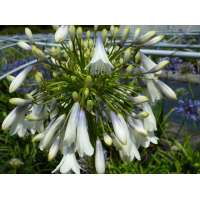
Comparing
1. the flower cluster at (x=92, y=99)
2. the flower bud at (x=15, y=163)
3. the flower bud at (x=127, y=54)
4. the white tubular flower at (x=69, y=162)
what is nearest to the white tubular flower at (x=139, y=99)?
the flower cluster at (x=92, y=99)

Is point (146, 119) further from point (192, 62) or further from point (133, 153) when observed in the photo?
point (192, 62)

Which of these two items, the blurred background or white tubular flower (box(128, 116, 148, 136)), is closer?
white tubular flower (box(128, 116, 148, 136))

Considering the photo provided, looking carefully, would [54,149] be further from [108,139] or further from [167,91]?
[167,91]

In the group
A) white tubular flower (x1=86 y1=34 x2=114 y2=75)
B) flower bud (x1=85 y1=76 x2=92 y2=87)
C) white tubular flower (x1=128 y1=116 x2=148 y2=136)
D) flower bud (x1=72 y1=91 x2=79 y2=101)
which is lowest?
white tubular flower (x1=128 y1=116 x2=148 y2=136)

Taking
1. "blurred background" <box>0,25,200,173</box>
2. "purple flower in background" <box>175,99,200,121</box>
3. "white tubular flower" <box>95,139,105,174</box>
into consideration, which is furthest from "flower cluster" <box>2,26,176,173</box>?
"purple flower in background" <box>175,99,200,121</box>

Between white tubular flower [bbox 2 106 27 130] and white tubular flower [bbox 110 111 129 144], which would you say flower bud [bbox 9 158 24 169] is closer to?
white tubular flower [bbox 2 106 27 130]

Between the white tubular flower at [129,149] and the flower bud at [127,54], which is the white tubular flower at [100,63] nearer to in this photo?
the flower bud at [127,54]

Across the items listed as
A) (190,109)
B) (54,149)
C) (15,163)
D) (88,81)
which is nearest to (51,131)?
(54,149)

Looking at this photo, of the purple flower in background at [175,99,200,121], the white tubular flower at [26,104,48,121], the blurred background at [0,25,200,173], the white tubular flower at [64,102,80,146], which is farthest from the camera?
the purple flower in background at [175,99,200,121]

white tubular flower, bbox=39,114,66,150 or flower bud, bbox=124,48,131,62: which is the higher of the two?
flower bud, bbox=124,48,131,62

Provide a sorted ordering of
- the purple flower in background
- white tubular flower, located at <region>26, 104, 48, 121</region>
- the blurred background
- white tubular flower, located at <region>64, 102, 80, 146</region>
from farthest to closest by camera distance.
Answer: the purple flower in background
the blurred background
white tubular flower, located at <region>26, 104, 48, 121</region>
white tubular flower, located at <region>64, 102, 80, 146</region>
